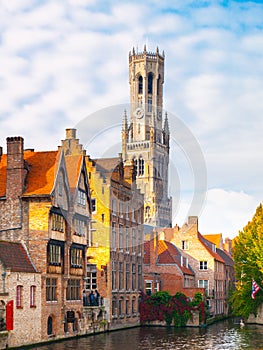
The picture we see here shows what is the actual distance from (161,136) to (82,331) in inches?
4955

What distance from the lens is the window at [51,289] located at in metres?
50.4

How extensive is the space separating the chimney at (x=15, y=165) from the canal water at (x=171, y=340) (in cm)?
1224

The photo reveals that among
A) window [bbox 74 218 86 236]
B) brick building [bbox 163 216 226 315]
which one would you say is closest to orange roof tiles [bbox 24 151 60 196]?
window [bbox 74 218 86 236]

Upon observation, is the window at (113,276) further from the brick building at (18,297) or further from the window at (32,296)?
the window at (32,296)

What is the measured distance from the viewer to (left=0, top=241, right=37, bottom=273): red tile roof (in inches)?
1778

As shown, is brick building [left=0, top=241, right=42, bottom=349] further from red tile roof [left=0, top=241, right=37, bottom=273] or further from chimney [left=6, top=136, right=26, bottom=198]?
chimney [left=6, top=136, right=26, bottom=198]

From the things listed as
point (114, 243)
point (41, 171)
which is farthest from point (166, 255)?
point (41, 171)

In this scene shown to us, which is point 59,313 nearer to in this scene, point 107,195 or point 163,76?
point 107,195

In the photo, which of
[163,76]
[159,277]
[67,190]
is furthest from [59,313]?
[163,76]

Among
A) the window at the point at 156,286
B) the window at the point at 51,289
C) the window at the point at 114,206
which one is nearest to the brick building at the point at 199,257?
the window at the point at 156,286

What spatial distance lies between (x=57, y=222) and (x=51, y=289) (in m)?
5.17

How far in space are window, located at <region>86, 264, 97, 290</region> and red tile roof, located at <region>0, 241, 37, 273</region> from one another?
51.5ft

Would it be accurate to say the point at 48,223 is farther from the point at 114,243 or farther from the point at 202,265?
the point at 202,265

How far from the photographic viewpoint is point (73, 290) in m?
55.2
